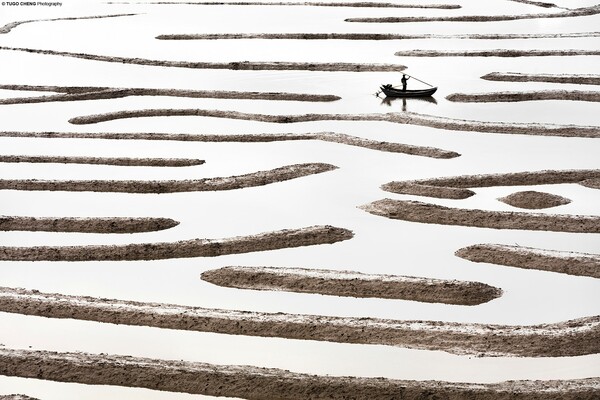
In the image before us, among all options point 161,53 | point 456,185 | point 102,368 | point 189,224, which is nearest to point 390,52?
point 161,53

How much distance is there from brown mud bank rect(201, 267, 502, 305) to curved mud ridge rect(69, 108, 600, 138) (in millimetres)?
5282

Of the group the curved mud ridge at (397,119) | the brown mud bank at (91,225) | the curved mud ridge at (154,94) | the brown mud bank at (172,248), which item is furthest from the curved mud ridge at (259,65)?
the brown mud bank at (172,248)

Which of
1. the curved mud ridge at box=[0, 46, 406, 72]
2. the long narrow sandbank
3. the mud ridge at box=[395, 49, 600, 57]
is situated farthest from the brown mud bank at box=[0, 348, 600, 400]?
the mud ridge at box=[395, 49, 600, 57]

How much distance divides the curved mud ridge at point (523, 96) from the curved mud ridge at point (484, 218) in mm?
5306

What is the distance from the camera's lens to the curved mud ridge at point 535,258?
835 centimetres

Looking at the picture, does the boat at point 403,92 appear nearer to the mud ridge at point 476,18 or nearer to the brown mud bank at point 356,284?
the brown mud bank at point 356,284

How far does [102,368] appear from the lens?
6.70 m

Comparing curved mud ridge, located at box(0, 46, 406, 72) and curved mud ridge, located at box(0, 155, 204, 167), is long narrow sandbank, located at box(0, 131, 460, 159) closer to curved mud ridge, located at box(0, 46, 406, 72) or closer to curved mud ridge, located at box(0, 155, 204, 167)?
curved mud ridge, located at box(0, 155, 204, 167)

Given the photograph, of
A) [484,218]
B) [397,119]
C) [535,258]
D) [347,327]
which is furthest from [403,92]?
[347,327]

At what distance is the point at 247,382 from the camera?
647 cm

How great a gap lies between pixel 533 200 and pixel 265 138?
383 centimetres

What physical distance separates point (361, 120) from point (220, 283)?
18.4 ft

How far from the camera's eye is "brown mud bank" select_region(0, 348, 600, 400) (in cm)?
626

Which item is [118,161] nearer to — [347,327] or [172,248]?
[172,248]
